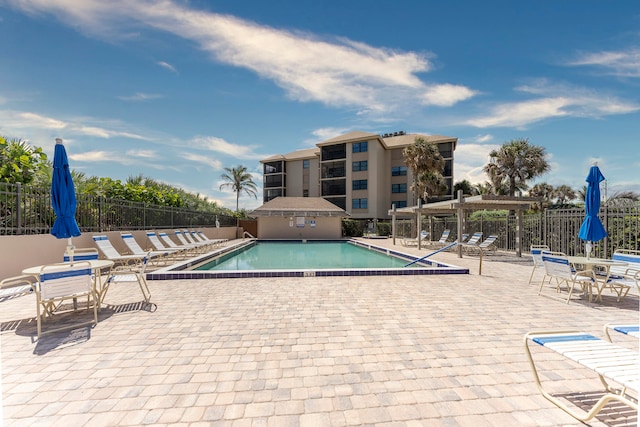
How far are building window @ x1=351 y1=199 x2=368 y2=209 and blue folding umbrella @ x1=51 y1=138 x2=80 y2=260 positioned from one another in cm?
3737

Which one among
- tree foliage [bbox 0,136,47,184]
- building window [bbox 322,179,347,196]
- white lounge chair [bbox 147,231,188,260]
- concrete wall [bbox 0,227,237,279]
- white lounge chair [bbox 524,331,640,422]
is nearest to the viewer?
white lounge chair [bbox 524,331,640,422]

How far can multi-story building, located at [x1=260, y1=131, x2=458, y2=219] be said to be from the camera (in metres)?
41.1

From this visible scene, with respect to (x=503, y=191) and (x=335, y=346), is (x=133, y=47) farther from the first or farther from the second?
(x=503, y=191)

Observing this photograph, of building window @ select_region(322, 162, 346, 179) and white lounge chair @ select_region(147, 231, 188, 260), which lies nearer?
white lounge chair @ select_region(147, 231, 188, 260)

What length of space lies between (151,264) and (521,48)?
54.2 feet

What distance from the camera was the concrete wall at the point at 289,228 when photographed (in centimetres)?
2594

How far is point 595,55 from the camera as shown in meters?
6.86

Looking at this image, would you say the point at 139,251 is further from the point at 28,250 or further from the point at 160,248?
the point at 28,250

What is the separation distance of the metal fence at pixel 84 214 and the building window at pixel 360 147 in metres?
28.6

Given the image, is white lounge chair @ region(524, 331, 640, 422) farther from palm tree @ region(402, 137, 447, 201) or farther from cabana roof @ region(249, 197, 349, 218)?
palm tree @ region(402, 137, 447, 201)

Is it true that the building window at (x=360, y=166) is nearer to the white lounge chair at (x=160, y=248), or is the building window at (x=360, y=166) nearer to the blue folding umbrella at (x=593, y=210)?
the white lounge chair at (x=160, y=248)

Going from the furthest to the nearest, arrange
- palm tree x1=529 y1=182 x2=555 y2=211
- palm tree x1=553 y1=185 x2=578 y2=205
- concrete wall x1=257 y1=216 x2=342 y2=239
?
palm tree x1=553 y1=185 x2=578 y2=205 < palm tree x1=529 y1=182 x2=555 y2=211 < concrete wall x1=257 y1=216 x2=342 y2=239

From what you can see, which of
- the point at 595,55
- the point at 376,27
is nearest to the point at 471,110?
Answer: the point at 376,27

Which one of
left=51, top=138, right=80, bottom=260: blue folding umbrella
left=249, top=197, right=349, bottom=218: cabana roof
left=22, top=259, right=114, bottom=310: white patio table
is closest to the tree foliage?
left=51, top=138, right=80, bottom=260: blue folding umbrella
